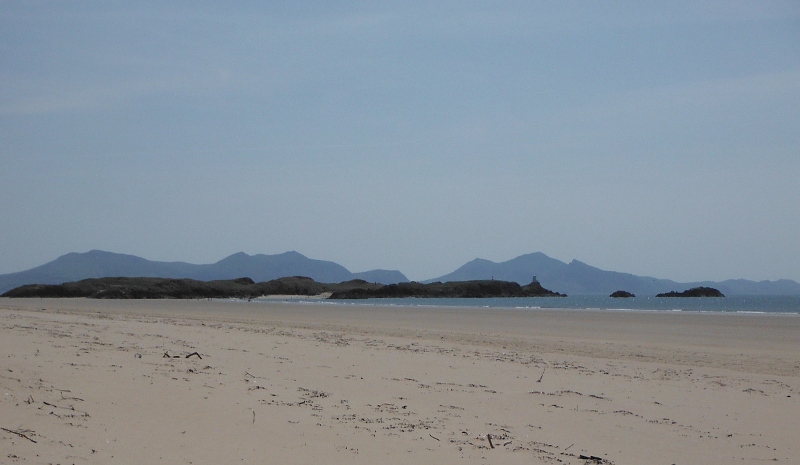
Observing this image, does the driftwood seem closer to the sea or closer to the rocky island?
the sea

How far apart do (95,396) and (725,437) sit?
588cm

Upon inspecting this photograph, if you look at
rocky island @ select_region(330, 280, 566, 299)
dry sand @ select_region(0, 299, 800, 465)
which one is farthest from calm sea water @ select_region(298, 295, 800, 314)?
dry sand @ select_region(0, 299, 800, 465)

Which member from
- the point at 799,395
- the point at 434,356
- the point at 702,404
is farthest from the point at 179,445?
the point at 799,395

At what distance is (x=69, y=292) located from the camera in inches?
2837

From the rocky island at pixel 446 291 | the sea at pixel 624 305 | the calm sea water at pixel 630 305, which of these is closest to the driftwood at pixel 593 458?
the sea at pixel 624 305

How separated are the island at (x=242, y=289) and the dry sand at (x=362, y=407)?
2573 inches

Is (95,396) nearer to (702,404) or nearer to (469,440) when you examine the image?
(469,440)

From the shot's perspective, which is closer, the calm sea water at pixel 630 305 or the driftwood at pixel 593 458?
the driftwood at pixel 593 458

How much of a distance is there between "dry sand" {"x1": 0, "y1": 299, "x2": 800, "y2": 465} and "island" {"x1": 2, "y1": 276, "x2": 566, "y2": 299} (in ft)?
214

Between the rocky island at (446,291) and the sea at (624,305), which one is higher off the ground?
the rocky island at (446,291)

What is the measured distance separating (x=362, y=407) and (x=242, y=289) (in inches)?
3474

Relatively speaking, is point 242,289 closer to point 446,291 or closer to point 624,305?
point 446,291

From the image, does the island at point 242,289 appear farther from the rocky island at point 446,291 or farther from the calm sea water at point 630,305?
the calm sea water at point 630,305

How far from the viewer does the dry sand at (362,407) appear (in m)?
4.94
